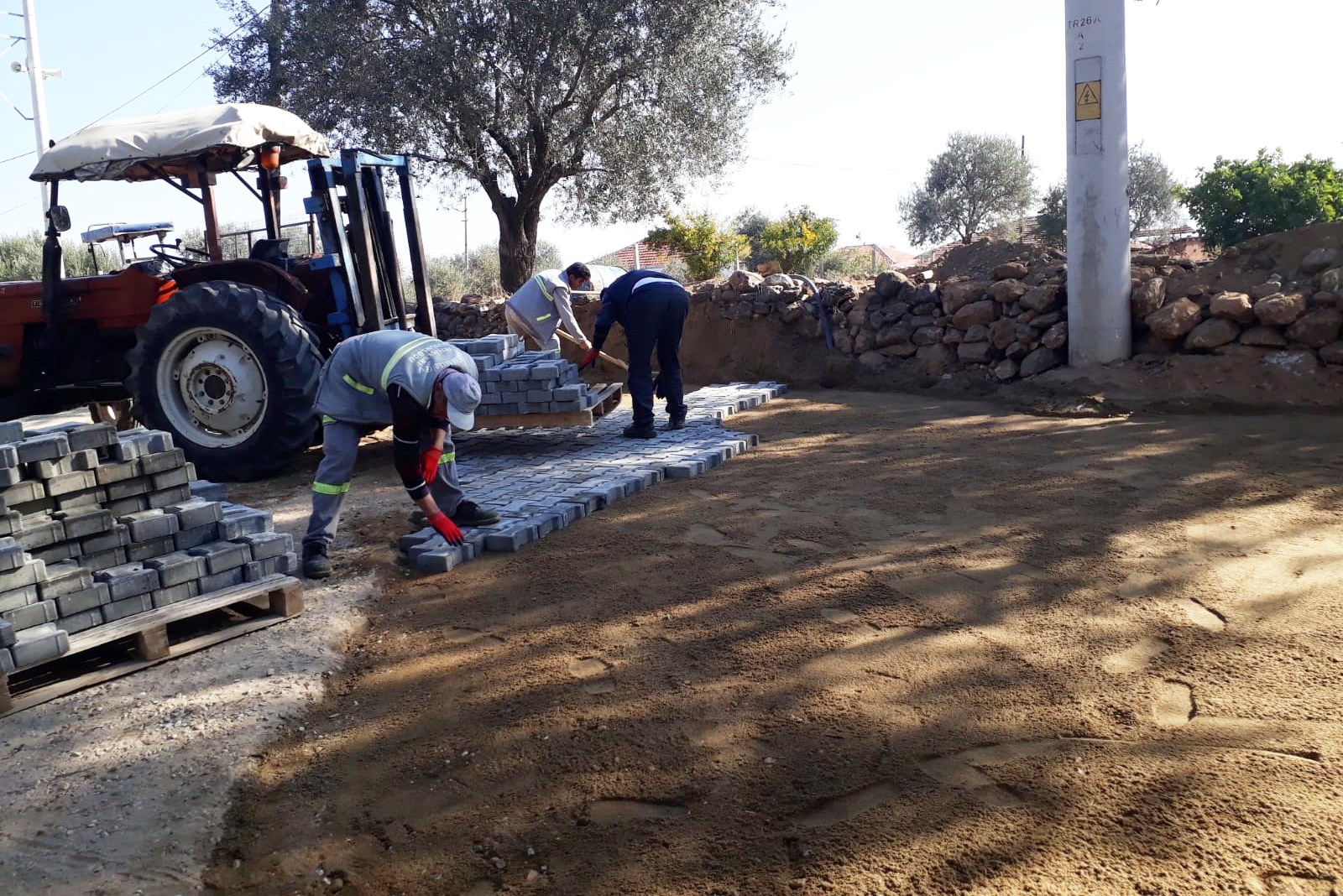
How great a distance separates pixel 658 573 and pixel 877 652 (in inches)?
58.2

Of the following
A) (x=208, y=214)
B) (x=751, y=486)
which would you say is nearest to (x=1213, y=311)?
(x=751, y=486)

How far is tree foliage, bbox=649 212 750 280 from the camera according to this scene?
55.5 ft

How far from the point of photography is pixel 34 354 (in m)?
8.70

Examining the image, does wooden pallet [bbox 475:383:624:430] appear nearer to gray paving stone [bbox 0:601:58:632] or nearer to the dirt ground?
the dirt ground

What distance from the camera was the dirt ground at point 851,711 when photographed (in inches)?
108

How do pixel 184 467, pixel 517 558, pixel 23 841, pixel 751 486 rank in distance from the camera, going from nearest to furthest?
pixel 23 841 → pixel 184 467 → pixel 517 558 → pixel 751 486

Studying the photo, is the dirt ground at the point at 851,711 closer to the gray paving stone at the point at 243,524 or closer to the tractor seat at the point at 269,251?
the gray paving stone at the point at 243,524

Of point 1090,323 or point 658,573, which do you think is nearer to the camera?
point 658,573

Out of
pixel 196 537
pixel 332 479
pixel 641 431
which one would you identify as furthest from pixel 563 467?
pixel 196 537

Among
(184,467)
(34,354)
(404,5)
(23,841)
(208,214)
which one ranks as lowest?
(23,841)

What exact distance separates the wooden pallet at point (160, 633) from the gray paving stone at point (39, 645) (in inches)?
1.4

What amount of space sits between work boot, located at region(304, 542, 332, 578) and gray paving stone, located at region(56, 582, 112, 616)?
129 centimetres

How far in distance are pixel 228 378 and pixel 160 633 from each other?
4.10m

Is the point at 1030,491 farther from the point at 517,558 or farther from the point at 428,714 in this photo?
the point at 428,714
